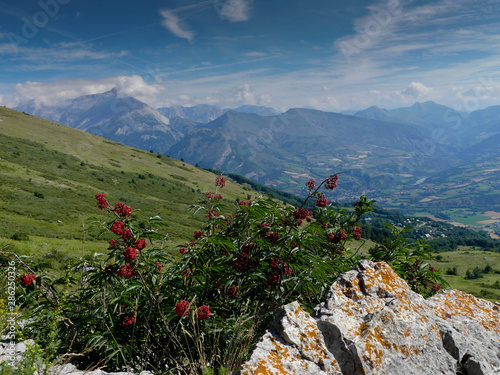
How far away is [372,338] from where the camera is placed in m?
4.39

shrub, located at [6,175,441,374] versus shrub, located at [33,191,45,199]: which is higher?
shrub, located at [6,175,441,374]

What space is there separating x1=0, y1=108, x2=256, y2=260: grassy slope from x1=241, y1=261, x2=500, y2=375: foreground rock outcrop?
2.61 m

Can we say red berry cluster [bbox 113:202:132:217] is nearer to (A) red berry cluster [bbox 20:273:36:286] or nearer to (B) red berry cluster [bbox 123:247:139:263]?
(B) red berry cluster [bbox 123:247:139:263]

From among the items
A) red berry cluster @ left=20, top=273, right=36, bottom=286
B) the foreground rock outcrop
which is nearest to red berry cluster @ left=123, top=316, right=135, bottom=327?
red berry cluster @ left=20, top=273, right=36, bottom=286

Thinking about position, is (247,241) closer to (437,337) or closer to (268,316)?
(268,316)

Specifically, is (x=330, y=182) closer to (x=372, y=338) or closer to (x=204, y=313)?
(x=372, y=338)

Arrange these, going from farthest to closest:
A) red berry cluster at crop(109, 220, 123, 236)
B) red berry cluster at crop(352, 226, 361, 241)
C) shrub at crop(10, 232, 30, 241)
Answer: shrub at crop(10, 232, 30, 241), red berry cluster at crop(352, 226, 361, 241), red berry cluster at crop(109, 220, 123, 236)

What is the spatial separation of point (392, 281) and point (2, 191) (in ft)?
217

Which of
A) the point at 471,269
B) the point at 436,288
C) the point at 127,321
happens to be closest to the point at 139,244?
the point at 127,321

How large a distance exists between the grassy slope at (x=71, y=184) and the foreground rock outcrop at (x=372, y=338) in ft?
8.56

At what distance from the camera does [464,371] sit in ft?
15.2

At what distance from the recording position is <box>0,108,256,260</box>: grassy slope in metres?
37.2

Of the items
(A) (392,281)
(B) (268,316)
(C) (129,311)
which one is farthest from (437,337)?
(C) (129,311)

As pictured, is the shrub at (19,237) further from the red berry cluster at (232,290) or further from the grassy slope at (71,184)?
the red berry cluster at (232,290)
